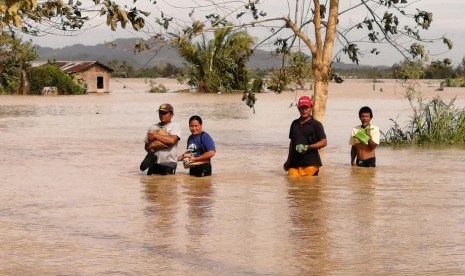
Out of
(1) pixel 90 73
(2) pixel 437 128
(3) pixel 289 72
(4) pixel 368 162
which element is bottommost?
(4) pixel 368 162

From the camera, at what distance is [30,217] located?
10.8m

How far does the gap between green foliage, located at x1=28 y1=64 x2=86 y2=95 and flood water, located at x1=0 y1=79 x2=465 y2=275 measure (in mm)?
44414

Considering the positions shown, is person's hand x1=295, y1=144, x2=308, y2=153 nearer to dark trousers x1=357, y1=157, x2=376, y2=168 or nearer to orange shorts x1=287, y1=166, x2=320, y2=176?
orange shorts x1=287, y1=166, x2=320, y2=176

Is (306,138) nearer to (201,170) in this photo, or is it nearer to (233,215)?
(201,170)

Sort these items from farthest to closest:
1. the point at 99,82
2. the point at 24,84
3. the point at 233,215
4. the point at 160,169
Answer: the point at 99,82, the point at 24,84, the point at 160,169, the point at 233,215

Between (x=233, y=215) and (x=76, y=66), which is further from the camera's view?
(x=76, y=66)

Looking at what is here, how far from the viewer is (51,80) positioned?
6450 centimetres

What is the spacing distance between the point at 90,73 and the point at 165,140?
5667 centimetres

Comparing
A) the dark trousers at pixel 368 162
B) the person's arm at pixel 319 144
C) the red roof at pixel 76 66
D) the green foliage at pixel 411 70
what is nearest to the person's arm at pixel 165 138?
the person's arm at pixel 319 144

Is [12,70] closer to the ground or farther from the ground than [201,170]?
farther from the ground

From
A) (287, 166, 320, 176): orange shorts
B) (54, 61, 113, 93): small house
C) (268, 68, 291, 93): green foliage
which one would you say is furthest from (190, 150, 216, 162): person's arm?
(54, 61, 113, 93): small house

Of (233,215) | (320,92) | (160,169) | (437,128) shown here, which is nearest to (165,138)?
(160,169)

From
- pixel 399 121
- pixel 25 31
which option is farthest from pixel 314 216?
pixel 399 121

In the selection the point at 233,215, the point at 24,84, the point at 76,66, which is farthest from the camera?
the point at 76,66
